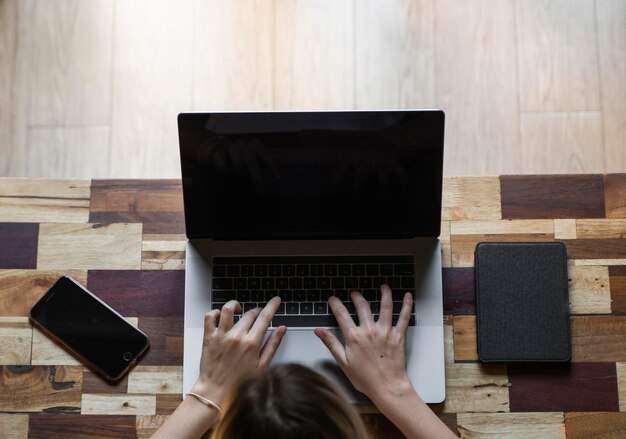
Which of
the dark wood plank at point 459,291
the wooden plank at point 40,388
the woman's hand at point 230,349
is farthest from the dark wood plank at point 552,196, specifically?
the wooden plank at point 40,388

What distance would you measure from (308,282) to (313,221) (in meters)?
0.10

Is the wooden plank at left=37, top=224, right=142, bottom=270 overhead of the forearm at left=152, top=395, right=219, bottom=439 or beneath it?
overhead

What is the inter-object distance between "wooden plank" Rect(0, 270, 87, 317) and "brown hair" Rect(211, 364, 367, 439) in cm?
44

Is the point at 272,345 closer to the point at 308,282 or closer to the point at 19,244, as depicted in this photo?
the point at 308,282

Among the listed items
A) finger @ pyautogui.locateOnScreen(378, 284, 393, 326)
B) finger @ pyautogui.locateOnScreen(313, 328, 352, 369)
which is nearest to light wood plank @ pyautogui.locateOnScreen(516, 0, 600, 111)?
finger @ pyautogui.locateOnScreen(378, 284, 393, 326)

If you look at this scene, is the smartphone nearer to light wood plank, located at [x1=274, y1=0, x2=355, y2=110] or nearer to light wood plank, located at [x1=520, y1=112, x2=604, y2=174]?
light wood plank, located at [x1=274, y1=0, x2=355, y2=110]

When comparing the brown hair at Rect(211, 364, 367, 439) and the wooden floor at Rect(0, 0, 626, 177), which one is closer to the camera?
the brown hair at Rect(211, 364, 367, 439)

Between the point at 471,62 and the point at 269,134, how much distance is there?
56cm

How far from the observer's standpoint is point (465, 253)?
1087 millimetres

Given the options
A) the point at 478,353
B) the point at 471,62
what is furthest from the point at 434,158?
the point at 471,62

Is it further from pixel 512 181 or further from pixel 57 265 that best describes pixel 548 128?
pixel 57 265

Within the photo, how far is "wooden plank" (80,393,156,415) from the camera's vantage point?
3.48 ft

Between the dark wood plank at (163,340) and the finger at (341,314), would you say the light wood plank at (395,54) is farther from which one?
the dark wood plank at (163,340)

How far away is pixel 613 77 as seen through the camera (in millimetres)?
1321
